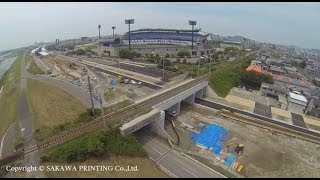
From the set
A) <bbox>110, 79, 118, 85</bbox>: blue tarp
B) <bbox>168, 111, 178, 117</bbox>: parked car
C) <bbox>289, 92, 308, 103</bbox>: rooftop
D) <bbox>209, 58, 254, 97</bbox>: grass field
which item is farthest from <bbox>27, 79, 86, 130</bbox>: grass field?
<bbox>289, 92, 308, 103</bbox>: rooftop

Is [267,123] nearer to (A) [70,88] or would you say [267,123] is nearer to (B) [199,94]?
(B) [199,94]

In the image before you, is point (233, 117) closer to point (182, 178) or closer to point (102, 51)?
point (182, 178)

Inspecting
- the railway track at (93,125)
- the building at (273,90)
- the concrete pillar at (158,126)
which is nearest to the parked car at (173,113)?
the railway track at (93,125)

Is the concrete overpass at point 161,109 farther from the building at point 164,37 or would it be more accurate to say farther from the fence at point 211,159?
the building at point 164,37

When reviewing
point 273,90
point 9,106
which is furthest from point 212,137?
point 9,106

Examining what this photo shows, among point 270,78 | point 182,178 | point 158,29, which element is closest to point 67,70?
point 182,178

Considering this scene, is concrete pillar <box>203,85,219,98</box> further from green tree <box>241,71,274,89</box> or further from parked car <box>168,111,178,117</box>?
parked car <box>168,111,178,117</box>
